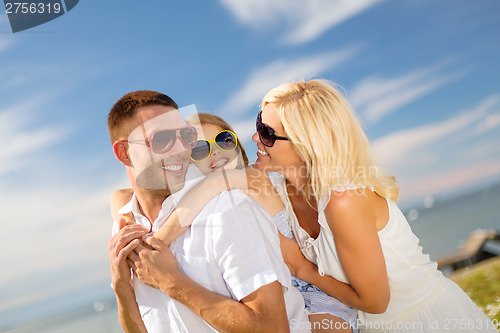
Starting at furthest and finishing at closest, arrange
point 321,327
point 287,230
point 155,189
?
point 287,230, point 155,189, point 321,327

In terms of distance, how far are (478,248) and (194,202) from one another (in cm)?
746

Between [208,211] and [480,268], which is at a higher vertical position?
[208,211]

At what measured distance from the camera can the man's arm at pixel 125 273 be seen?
263 centimetres

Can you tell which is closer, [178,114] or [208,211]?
[208,211]

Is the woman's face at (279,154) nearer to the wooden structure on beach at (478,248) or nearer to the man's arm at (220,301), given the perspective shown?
the man's arm at (220,301)

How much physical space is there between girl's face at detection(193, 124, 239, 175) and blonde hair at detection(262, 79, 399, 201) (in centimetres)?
98

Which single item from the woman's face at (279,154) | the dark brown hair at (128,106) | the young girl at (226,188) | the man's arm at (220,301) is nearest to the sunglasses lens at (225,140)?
the young girl at (226,188)

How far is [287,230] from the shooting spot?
3.26 meters

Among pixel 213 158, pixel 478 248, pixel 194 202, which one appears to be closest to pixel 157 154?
pixel 194 202

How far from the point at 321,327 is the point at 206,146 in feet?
6.38

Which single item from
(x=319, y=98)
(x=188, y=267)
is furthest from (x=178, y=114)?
(x=188, y=267)

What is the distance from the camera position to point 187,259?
2.50 meters

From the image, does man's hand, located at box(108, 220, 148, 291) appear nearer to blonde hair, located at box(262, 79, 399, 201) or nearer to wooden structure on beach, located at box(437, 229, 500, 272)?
blonde hair, located at box(262, 79, 399, 201)

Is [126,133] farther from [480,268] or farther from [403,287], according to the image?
[480,268]
